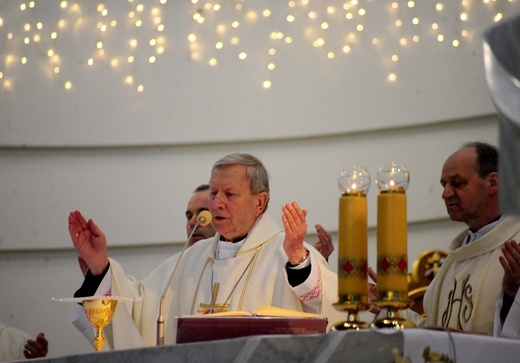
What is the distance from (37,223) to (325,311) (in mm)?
3485

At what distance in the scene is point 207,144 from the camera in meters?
7.47

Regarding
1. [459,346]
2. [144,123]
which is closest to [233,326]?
[459,346]

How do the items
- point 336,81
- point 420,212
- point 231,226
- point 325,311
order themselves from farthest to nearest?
point 336,81 → point 420,212 → point 231,226 → point 325,311

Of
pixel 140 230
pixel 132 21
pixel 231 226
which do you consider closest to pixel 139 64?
pixel 132 21

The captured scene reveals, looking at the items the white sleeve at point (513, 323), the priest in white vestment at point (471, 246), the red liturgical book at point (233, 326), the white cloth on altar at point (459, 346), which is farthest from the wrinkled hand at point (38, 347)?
the white cloth on altar at point (459, 346)

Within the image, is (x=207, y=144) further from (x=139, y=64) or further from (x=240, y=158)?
(x=240, y=158)

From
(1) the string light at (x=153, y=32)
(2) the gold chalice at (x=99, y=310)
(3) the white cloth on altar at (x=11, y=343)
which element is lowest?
(3) the white cloth on altar at (x=11, y=343)

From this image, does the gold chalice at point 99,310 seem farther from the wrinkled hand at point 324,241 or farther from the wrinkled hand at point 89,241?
the wrinkled hand at point 324,241

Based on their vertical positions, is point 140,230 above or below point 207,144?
below

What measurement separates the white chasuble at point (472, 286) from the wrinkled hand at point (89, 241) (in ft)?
5.42

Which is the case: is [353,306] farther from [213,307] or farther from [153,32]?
[153,32]

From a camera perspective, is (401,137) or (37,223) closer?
(401,137)

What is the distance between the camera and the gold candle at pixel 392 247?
8.75 feet

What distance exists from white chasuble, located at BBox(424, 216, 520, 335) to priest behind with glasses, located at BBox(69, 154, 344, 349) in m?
0.51
